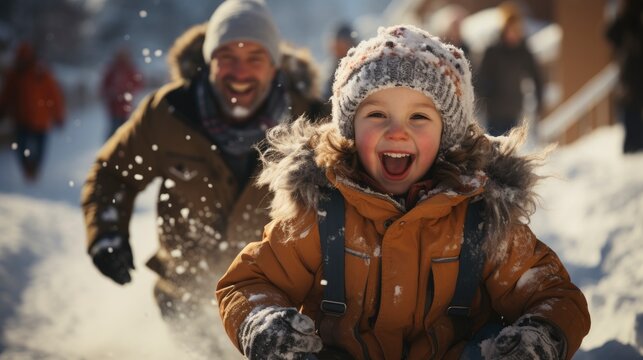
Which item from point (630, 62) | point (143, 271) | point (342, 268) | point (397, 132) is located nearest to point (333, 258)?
point (342, 268)

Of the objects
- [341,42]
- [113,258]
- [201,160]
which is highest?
[341,42]

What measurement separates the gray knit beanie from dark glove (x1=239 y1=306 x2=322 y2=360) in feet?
5.84

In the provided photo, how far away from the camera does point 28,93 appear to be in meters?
10.4


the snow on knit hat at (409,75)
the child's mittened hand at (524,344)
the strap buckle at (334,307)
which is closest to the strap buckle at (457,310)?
the child's mittened hand at (524,344)

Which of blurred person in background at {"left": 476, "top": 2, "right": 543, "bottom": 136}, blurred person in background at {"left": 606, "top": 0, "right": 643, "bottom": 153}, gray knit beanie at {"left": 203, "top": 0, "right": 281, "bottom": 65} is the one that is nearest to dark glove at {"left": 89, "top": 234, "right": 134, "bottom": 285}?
gray knit beanie at {"left": 203, "top": 0, "right": 281, "bottom": 65}

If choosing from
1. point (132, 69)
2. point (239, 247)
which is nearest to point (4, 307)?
point (239, 247)

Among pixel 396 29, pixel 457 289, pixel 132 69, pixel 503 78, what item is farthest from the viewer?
pixel 132 69

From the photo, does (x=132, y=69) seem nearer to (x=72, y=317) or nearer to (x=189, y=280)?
(x=72, y=317)

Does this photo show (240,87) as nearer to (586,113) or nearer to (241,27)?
(241,27)

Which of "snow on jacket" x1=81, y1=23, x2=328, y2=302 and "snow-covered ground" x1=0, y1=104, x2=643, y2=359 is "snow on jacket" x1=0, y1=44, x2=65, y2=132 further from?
"snow on jacket" x1=81, y1=23, x2=328, y2=302

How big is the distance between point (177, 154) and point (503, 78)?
5667 mm

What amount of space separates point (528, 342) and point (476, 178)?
1.87 feet

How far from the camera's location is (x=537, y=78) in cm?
863

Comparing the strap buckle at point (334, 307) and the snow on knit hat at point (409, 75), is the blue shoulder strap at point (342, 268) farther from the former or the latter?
the snow on knit hat at point (409, 75)
